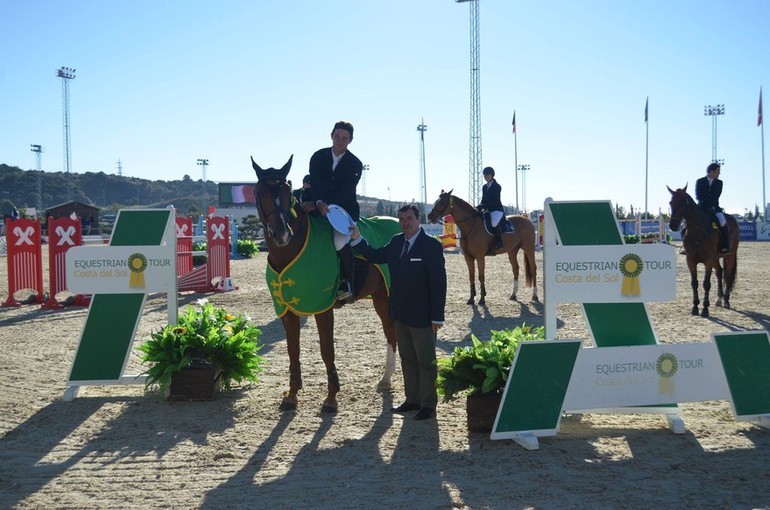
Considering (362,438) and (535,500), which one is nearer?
(535,500)

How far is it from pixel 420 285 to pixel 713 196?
8.62m

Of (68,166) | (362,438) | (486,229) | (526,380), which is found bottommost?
(362,438)

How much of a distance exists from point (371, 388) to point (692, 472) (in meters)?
3.36

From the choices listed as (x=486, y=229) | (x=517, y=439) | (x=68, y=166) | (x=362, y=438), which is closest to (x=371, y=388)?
(x=362, y=438)

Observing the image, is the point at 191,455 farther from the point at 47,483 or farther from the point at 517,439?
the point at 517,439

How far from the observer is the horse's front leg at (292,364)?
20.0ft

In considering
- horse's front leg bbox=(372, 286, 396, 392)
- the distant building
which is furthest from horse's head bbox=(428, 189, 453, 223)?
the distant building

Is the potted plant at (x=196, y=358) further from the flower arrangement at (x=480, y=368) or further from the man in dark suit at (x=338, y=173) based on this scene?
the flower arrangement at (x=480, y=368)

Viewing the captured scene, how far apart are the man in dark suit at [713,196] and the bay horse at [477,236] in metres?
3.43

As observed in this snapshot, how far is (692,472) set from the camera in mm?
4398

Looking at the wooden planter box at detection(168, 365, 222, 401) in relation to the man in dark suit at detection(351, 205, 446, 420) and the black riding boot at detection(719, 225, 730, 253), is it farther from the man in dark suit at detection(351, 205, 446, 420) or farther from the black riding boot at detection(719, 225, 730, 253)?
the black riding boot at detection(719, 225, 730, 253)

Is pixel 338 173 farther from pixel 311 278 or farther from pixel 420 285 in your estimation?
pixel 420 285

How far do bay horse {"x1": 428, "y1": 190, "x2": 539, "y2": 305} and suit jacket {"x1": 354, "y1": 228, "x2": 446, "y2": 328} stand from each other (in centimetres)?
744

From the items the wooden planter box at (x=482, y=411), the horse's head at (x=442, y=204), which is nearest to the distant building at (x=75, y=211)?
the horse's head at (x=442, y=204)
